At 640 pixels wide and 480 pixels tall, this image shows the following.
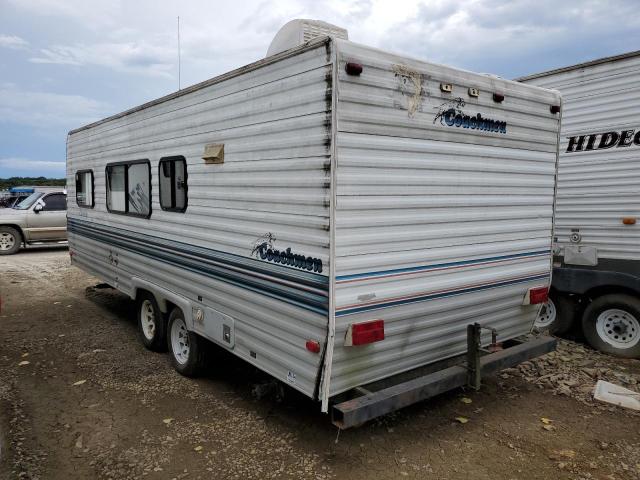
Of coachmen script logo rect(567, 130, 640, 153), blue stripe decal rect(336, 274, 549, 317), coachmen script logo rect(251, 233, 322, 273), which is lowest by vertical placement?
blue stripe decal rect(336, 274, 549, 317)

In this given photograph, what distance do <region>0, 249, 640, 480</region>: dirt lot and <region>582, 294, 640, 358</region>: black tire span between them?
8.6 inches

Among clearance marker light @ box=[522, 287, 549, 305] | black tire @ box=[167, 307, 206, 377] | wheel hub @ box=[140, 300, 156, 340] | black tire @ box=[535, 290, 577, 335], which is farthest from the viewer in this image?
black tire @ box=[535, 290, 577, 335]

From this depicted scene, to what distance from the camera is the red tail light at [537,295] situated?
4.74 meters

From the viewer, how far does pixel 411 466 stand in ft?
11.9

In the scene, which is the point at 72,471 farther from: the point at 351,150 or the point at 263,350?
the point at 351,150

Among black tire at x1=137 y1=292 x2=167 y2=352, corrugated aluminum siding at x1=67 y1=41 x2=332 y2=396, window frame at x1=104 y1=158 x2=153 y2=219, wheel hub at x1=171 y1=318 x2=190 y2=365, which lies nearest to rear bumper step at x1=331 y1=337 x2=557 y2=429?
corrugated aluminum siding at x1=67 y1=41 x2=332 y2=396

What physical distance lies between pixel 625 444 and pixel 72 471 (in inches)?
169

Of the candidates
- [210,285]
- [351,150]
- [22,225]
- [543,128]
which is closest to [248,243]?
[210,285]

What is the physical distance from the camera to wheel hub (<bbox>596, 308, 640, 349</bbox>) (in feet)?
19.2

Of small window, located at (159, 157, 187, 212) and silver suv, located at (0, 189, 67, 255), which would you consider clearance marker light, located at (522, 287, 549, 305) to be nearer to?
small window, located at (159, 157, 187, 212)

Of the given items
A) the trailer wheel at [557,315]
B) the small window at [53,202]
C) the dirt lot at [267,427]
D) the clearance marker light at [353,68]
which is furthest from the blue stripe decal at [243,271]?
the small window at [53,202]

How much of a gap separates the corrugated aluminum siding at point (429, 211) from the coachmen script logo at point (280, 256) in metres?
0.20

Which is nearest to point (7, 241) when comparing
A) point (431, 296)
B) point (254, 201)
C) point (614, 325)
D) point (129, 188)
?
point (129, 188)

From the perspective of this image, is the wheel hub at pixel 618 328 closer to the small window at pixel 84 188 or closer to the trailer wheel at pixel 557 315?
the trailer wheel at pixel 557 315
